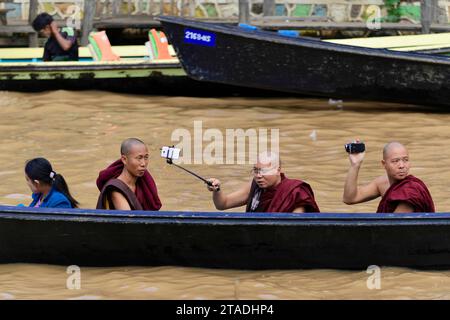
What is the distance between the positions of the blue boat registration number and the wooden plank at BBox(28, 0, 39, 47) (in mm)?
3991

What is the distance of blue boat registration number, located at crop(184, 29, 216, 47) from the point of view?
46.4 ft

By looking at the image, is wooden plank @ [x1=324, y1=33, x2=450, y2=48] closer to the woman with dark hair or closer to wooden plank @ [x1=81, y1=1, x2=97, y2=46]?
wooden plank @ [x1=81, y1=1, x2=97, y2=46]

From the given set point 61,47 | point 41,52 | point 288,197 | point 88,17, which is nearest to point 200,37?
point 61,47

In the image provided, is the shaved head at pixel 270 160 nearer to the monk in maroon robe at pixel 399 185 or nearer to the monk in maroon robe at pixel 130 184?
the monk in maroon robe at pixel 399 185

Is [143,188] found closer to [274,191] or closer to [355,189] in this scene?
[274,191]

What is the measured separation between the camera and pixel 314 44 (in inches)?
550

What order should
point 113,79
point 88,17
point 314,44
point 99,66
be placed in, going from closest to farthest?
point 314,44 < point 99,66 < point 113,79 < point 88,17

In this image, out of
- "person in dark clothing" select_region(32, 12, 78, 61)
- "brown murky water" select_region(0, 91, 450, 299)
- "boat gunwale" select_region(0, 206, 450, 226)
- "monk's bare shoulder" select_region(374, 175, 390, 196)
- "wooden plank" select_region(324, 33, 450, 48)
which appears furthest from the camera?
"wooden plank" select_region(324, 33, 450, 48)

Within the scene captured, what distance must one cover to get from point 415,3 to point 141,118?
21.6 feet

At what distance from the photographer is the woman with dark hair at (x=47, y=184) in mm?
8180

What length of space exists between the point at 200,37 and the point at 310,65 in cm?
127

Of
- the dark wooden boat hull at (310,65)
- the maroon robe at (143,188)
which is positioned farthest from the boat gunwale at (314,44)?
the maroon robe at (143,188)

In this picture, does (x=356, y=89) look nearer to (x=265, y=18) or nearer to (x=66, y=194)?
(x=265, y=18)

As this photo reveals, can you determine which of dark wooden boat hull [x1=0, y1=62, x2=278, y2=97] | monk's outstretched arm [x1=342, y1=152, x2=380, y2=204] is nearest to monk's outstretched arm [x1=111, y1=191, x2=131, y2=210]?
monk's outstretched arm [x1=342, y1=152, x2=380, y2=204]
